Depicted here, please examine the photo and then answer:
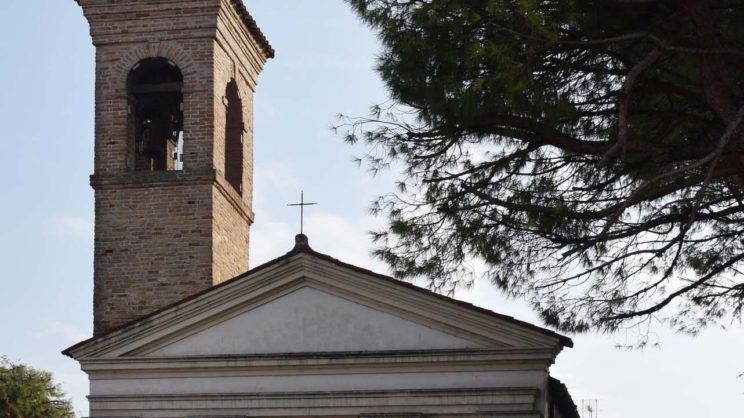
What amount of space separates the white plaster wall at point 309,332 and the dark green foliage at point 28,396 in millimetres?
12342

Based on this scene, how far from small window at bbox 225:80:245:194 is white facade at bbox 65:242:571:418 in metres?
5.71

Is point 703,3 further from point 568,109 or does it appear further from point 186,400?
point 186,400

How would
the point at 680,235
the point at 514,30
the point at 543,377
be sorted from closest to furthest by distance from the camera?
1. the point at 514,30
2. the point at 680,235
3. the point at 543,377

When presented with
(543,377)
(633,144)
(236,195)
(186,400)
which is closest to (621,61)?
(633,144)

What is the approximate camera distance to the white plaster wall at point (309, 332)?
1594cm

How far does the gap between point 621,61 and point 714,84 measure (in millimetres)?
962

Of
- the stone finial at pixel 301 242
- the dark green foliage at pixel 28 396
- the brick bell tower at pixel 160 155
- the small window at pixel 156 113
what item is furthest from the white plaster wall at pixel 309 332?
the dark green foliage at pixel 28 396

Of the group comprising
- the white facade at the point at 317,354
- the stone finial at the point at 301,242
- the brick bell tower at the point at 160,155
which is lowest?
the white facade at the point at 317,354

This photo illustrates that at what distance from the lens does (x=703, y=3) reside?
35.7 feet

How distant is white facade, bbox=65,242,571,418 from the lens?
51.3 feet

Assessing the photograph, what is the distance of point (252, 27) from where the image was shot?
2241 centimetres

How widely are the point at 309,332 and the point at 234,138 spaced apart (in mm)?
6405

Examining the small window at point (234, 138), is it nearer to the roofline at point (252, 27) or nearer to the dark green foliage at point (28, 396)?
the roofline at point (252, 27)

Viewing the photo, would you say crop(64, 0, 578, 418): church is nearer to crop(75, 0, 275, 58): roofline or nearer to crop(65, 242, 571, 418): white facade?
crop(65, 242, 571, 418): white facade
